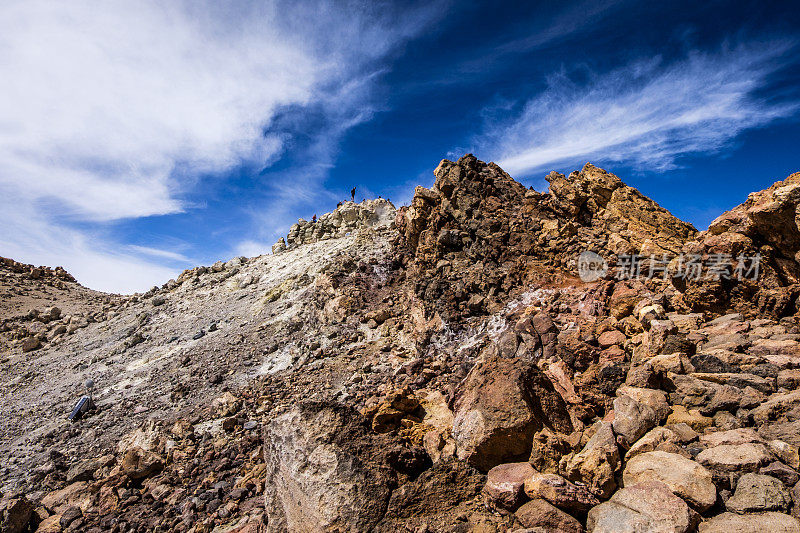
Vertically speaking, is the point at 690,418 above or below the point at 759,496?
above

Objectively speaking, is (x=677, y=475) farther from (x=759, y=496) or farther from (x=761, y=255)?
(x=761, y=255)

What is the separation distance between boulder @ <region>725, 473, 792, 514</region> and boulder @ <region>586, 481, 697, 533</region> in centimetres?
49

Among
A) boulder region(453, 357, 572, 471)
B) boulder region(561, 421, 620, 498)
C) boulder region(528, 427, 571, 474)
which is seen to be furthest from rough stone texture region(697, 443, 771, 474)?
boulder region(453, 357, 572, 471)

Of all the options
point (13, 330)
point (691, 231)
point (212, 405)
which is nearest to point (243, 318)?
point (212, 405)

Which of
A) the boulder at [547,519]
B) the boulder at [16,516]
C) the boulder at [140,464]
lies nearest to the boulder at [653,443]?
the boulder at [547,519]

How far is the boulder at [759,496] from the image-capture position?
12.7ft

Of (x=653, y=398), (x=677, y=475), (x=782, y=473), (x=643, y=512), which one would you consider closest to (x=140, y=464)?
(x=643, y=512)

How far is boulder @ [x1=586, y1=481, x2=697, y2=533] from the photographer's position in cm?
391

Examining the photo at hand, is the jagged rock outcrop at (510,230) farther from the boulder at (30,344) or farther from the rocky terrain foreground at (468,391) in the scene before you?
the boulder at (30,344)

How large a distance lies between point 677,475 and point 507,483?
1.97 meters

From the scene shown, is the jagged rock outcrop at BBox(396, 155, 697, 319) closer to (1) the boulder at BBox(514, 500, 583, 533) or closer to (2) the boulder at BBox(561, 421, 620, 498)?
(2) the boulder at BBox(561, 421, 620, 498)

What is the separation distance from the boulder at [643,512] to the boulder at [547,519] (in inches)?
7.9

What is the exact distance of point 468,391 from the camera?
7012 millimetres

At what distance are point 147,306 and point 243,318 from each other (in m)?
11.7
